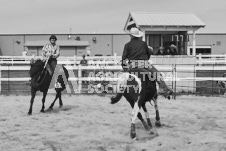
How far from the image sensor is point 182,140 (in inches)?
228

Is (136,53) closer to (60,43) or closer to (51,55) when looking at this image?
(51,55)

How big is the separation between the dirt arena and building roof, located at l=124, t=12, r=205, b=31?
6199 mm

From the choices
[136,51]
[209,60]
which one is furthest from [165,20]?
[136,51]

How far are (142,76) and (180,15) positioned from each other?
12.1m

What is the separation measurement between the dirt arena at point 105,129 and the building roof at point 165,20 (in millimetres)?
6199

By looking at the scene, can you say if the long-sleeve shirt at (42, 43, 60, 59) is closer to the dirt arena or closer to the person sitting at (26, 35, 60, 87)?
the person sitting at (26, 35, 60, 87)

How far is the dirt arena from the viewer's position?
215 inches

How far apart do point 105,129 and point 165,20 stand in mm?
10824

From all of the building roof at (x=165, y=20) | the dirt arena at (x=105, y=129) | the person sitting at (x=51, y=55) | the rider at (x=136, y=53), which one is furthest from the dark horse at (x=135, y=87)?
the building roof at (x=165, y=20)

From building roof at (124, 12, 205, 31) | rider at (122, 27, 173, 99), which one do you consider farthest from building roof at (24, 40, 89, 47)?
rider at (122, 27, 173, 99)

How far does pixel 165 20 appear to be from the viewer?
1638 cm

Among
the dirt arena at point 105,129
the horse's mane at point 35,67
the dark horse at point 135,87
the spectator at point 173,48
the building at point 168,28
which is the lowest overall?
the dirt arena at point 105,129

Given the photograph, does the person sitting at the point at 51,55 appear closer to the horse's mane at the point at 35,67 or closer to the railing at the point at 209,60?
the horse's mane at the point at 35,67

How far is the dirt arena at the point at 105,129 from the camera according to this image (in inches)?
215
